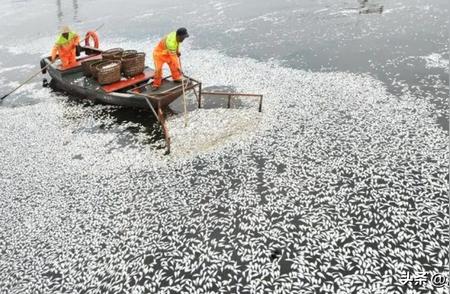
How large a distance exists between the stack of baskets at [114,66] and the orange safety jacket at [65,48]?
123 centimetres

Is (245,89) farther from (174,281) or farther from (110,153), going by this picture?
(174,281)

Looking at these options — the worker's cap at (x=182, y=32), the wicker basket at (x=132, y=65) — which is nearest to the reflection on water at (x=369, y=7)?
the wicker basket at (x=132, y=65)

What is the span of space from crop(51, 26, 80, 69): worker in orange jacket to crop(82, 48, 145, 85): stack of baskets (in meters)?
1.22

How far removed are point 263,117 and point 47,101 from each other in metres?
10.5

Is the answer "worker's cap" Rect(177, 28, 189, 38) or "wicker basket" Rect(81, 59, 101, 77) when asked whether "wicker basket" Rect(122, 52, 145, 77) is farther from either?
"worker's cap" Rect(177, 28, 189, 38)

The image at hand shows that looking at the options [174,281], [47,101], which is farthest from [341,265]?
[47,101]

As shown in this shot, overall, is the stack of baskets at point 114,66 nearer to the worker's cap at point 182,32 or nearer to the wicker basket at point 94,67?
the wicker basket at point 94,67

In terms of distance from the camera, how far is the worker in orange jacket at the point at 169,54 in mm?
12913

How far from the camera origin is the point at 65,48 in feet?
54.4

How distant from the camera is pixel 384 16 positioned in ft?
77.4

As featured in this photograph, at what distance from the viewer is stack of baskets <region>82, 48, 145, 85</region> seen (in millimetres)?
14680

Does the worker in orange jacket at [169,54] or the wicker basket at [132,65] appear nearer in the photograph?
the worker in orange jacket at [169,54]

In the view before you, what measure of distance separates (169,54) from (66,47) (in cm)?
611

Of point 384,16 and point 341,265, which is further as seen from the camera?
point 384,16
